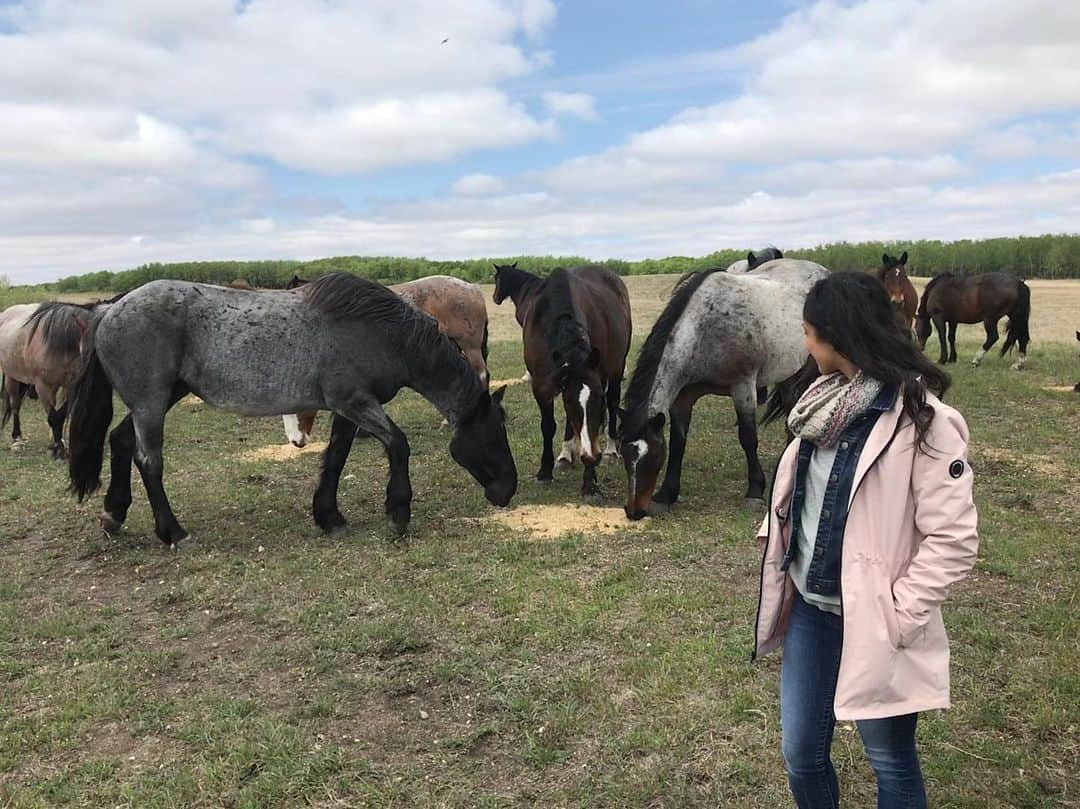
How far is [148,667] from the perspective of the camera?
446cm

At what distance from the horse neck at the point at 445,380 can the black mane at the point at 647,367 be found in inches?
51.0

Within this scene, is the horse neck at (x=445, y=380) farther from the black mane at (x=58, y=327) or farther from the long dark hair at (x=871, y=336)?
the black mane at (x=58, y=327)

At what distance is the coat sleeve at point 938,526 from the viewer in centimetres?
214

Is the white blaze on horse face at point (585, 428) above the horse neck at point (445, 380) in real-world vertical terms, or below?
below

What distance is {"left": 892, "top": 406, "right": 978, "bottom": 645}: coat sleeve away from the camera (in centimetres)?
214

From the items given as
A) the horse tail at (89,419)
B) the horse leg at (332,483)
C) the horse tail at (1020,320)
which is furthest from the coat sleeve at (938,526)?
the horse tail at (1020,320)

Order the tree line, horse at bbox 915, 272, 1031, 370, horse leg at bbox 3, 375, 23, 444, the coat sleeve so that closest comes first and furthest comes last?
the coat sleeve → horse leg at bbox 3, 375, 23, 444 → horse at bbox 915, 272, 1031, 370 → the tree line

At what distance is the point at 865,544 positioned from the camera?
7.38 feet

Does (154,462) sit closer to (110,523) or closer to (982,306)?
(110,523)

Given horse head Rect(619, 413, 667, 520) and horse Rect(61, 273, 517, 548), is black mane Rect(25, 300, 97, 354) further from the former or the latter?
horse head Rect(619, 413, 667, 520)

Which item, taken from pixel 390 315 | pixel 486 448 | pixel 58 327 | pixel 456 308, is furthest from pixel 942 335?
pixel 58 327

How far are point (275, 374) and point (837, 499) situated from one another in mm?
5174

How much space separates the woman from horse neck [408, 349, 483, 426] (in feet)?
14.5

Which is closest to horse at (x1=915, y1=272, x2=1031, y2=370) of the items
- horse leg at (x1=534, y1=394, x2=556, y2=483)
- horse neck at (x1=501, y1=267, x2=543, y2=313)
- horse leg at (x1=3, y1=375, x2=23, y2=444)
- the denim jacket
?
horse neck at (x1=501, y1=267, x2=543, y2=313)
